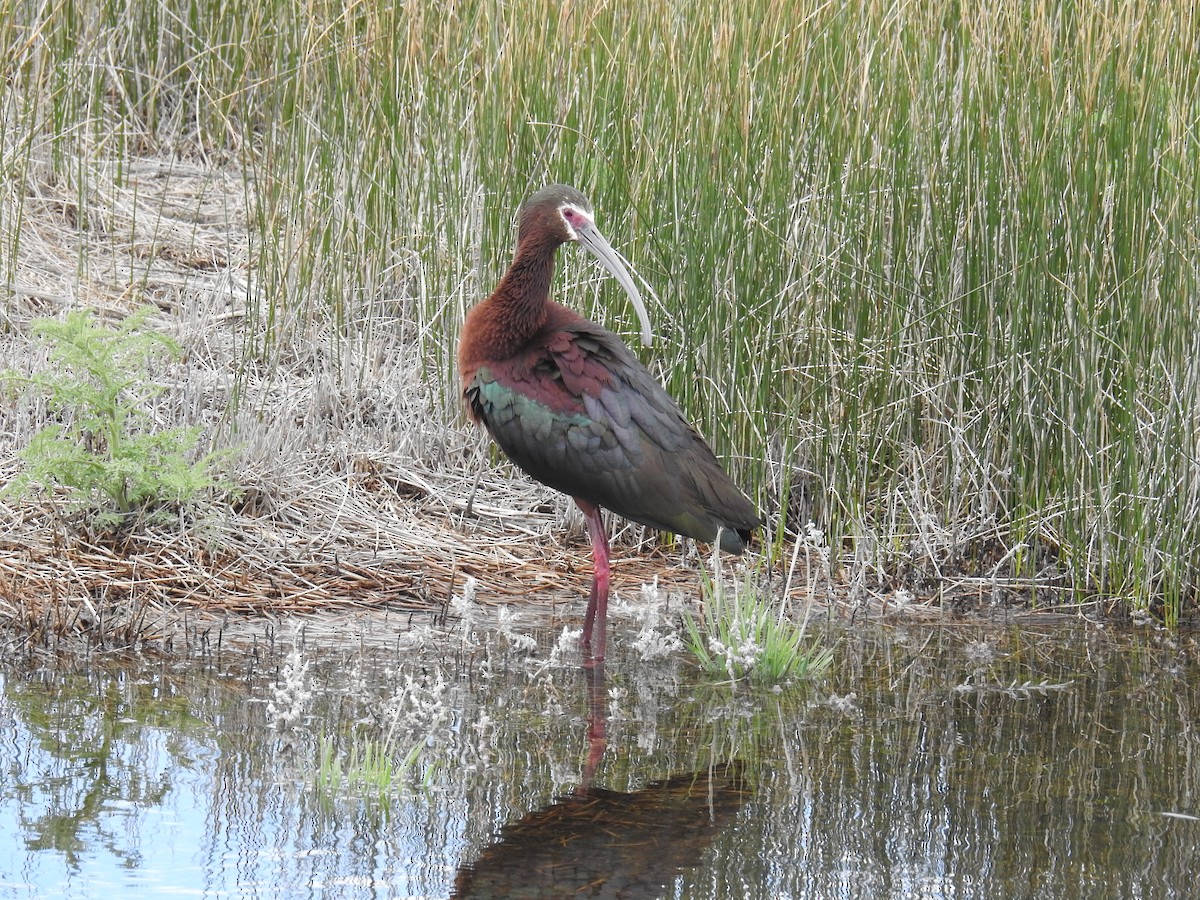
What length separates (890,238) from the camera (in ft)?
17.9

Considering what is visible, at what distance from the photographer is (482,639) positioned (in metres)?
4.76

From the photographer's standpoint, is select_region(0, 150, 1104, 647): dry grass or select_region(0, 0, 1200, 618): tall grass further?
select_region(0, 0, 1200, 618): tall grass

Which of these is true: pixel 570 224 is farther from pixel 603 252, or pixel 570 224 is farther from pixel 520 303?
pixel 520 303

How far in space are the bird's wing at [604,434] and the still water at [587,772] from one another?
0.47m

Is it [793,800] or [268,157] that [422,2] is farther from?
[793,800]

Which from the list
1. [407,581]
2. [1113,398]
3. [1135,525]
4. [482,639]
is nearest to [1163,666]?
[1135,525]

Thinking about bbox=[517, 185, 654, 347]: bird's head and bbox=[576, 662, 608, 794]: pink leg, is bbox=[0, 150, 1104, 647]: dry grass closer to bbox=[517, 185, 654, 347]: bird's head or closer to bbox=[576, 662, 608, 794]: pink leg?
bbox=[576, 662, 608, 794]: pink leg

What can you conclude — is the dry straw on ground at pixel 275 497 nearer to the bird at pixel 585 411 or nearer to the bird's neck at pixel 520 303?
the bird at pixel 585 411

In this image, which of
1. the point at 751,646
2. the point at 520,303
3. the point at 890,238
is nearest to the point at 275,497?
the point at 520,303

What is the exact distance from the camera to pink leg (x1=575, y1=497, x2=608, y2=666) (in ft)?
15.2

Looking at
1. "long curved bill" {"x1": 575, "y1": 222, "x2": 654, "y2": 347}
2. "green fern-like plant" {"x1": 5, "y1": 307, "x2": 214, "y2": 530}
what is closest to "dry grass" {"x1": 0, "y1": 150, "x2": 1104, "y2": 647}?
"green fern-like plant" {"x1": 5, "y1": 307, "x2": 214, "y2": 530}

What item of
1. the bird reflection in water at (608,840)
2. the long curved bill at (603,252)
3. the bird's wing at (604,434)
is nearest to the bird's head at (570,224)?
the long curved bill at (603,252)

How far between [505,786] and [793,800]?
2.26 ft

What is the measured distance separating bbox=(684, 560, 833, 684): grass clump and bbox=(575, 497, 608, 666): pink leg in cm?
30
